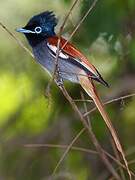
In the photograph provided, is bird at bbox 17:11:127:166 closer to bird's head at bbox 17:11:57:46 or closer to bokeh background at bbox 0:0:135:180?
bird's head at bbox 17:11:57:46

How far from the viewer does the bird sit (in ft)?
11.6

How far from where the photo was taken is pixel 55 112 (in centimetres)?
561

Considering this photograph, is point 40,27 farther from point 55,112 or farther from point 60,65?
point 55,112

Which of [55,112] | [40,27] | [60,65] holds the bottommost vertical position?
[55,112]

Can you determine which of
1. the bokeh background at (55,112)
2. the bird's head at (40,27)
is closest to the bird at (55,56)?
the bird's head at (40,27)

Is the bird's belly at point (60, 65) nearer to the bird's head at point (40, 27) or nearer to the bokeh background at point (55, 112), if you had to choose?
the bird's head at point (40, 27)

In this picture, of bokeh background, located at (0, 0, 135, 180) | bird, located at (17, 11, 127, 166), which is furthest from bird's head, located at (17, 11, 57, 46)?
bokeh background, located at (0, 0, 135, 180)

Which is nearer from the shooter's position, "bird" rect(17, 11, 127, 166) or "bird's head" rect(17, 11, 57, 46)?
"bird" rect(17, 11, 127, 166)

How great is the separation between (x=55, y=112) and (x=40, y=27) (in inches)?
69.7

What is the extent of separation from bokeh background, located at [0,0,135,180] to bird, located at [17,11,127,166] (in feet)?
3.62

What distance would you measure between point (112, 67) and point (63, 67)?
168 cm

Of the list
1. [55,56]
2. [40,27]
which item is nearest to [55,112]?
[40,27]

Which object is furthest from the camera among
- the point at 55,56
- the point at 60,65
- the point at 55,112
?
the point at 55,112

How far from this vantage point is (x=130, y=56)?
5055mm
